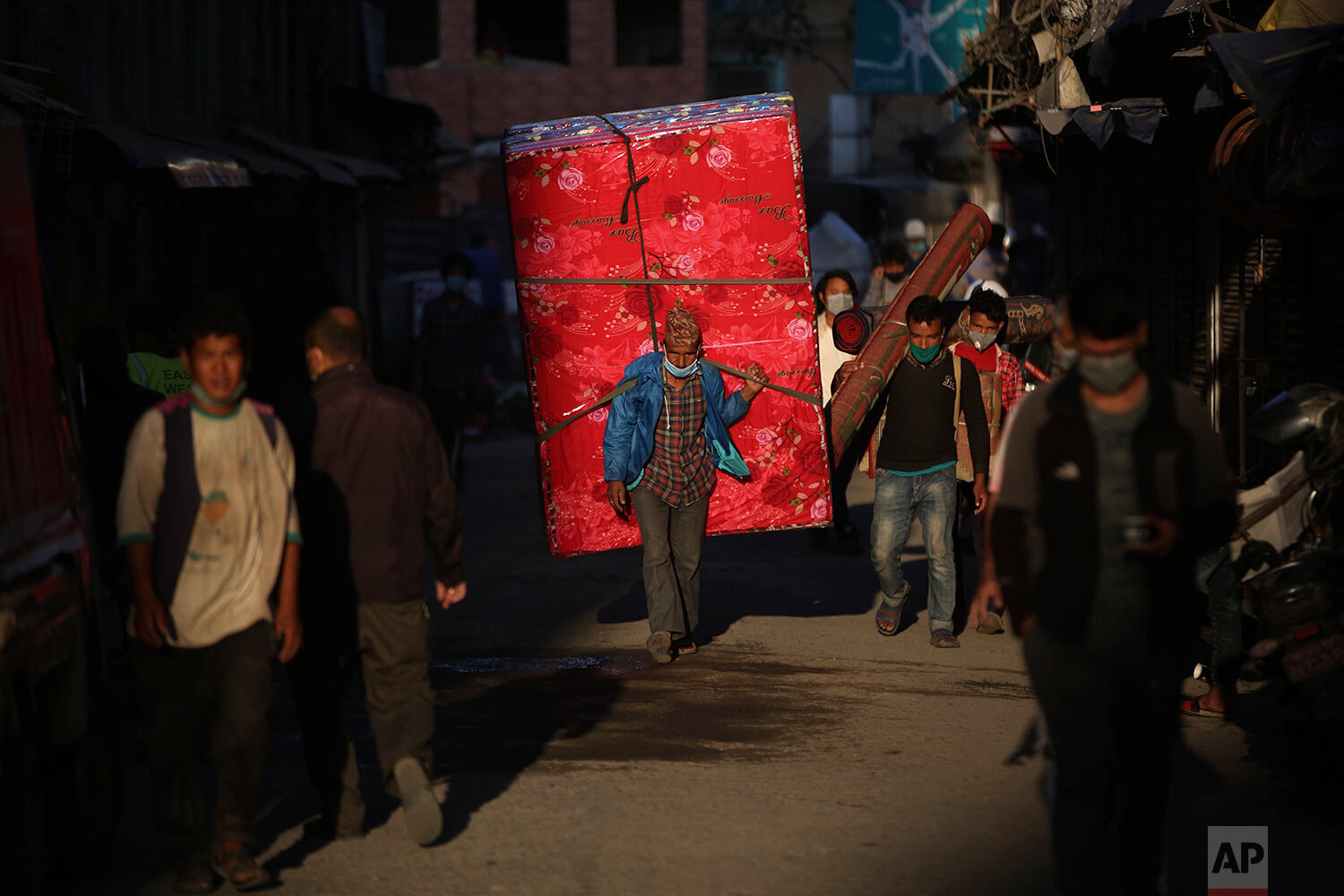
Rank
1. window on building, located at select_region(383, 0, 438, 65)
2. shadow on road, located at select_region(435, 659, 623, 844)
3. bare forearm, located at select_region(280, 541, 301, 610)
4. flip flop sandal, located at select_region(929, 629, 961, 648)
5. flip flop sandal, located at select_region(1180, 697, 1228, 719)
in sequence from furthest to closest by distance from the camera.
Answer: window on building, located at select_region(383, 0, 438, 65)
flip flop sandal, located at select_region(929, 629, 961, 648)
flip flop sandal, located at select_region(1180, 697, 1228, 719)
shadow on road, located at select_region(435, 659, 623, 844)
bare forearm, located at select_region(280, 541, 301, 610)

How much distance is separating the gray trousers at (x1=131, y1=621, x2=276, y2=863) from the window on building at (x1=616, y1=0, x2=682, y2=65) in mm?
32211

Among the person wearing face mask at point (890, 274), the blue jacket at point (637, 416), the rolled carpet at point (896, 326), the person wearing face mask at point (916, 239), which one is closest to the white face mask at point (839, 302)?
the person wearing face mask at point (890, 274)

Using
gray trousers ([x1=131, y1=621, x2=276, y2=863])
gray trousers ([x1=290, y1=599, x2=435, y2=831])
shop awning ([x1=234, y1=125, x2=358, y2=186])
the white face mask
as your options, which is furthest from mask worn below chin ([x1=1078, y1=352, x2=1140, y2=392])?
shop awning ([x1=234, y1=125, x2=358, y2=186])

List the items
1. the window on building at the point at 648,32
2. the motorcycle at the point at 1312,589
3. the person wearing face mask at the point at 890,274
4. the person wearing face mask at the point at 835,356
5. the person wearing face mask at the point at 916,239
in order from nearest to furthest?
1. the motorcycle at the point at 1312,589
2. the person wearing face mask at the point at 835,356
3. the person wearing face mask at the point at 890,274
4. the person wearing face mask at the point at 916,239
5. the window on building at the point at 648,32

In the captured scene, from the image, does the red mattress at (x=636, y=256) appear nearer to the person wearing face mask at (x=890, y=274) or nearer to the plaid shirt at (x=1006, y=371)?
the plaid shirt at (x=1006, y=371)

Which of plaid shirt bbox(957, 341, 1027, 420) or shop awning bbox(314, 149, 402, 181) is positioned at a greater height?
shop awning bbox(314, 149, 402, 181)

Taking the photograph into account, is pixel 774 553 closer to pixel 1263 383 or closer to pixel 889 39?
pixel 1263 383

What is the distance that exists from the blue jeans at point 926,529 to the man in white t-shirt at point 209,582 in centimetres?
446

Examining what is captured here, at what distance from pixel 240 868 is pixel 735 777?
203 cm

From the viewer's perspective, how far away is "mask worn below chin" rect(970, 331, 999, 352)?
378 inches

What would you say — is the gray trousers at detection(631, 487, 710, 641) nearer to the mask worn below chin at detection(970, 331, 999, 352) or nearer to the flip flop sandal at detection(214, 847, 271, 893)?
the mask worn below chin at detection(970, 331, 999, 352)

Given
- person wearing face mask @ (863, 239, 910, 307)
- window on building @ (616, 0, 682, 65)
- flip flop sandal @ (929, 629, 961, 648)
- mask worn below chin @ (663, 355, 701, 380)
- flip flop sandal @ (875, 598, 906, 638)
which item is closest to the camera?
mask worn below chin @ (663, 355, 701, 380)

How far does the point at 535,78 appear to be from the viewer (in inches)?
1400

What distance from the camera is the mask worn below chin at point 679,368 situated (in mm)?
8375
